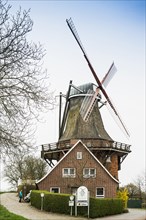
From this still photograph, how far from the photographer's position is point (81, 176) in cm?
3108

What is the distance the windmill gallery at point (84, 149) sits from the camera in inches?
1239

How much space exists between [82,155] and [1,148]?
21.3 metres

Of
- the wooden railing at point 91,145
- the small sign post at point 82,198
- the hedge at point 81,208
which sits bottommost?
the hedge at point 81,208

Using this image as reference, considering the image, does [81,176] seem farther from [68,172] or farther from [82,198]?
[82,198]

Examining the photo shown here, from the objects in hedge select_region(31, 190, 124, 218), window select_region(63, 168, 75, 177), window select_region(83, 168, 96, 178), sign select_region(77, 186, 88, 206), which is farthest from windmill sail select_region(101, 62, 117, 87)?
sign select_region(77, 186, 88, 206)

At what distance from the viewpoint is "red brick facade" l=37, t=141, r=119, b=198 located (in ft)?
103

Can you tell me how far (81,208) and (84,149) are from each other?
854cm

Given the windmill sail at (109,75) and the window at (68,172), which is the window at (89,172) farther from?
the windmill sail at (109,75)

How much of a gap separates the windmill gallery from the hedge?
4517 mm

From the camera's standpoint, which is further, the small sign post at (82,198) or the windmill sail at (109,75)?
the windmill sail at (109,75)

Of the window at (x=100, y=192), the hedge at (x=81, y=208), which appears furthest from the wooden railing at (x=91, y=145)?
the hedge at (x=81, y=208)

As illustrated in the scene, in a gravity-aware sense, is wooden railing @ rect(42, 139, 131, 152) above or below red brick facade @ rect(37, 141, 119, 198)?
above

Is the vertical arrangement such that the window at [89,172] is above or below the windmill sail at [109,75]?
below

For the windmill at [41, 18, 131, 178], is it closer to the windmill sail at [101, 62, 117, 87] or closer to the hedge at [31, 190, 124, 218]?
the windmill sail at [101, 62, 117, 87]
